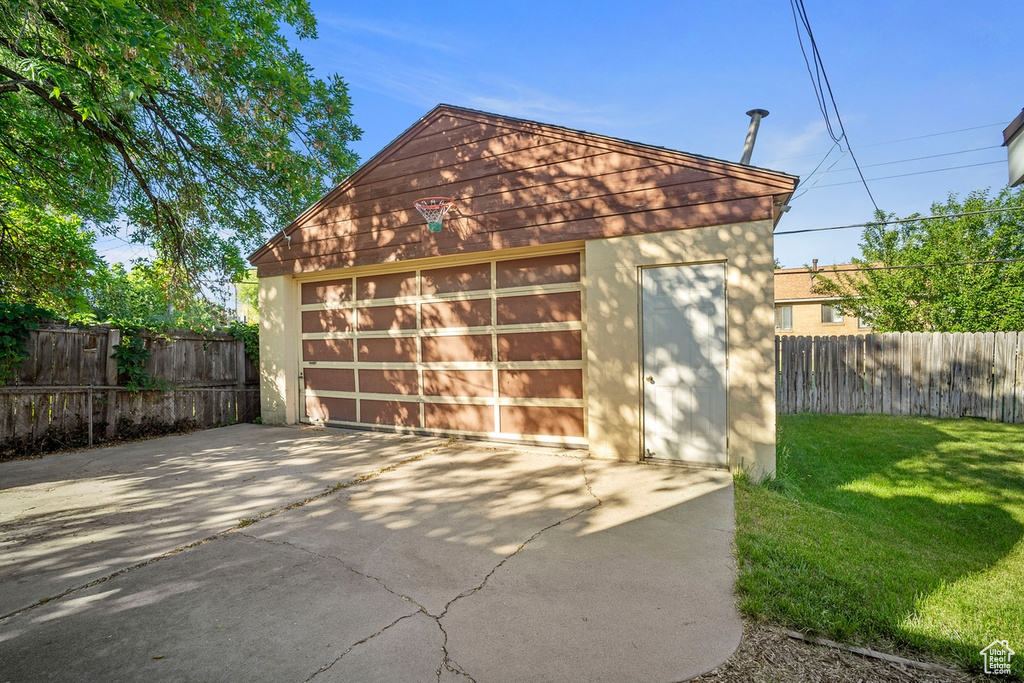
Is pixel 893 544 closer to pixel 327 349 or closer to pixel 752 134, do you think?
pixel 752 134

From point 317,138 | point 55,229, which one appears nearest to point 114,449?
point 55,229

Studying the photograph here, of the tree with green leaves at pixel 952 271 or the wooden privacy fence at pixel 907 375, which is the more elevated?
the tree with green leaves at pixel 952 271

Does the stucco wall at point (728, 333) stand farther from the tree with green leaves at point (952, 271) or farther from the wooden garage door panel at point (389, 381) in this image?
the tree with green leaves at point (952, 271)

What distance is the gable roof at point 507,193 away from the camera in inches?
191

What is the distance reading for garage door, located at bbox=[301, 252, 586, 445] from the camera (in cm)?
576

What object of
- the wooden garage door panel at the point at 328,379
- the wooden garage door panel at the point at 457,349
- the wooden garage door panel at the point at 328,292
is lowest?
the wooden garage door panel at the point at 328,379

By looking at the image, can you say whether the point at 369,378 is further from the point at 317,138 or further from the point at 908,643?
the point at 908,643

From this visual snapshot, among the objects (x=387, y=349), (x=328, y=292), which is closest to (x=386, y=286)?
(x=387, y=349)

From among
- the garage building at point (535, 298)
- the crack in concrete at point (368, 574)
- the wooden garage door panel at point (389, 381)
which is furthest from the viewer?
the wooden garage door panel at point (389, 381)

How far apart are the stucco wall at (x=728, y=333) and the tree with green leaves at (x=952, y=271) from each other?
27.8 ft

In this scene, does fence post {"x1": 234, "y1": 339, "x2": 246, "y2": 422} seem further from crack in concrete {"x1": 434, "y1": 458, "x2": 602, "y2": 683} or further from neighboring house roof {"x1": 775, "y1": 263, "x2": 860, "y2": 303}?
neighboring house roof {"x1": 775, "y1": 263, "x2": 860, "y2": 303}

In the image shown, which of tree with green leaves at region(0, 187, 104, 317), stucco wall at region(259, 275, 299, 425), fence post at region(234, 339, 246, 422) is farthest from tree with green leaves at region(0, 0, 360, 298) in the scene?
stucco wall at region(259, 275, 299, 425)

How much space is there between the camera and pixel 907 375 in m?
9.03
